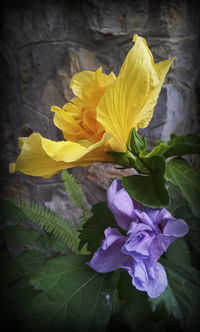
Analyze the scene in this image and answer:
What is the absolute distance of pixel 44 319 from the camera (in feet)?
1.29

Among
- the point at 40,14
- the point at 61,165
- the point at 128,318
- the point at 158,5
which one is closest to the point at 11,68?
the point at 40,14

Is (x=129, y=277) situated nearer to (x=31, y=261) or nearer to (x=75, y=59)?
(x=31, y=261)

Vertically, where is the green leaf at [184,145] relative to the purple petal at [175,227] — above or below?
above

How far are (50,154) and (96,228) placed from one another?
0.18 metres

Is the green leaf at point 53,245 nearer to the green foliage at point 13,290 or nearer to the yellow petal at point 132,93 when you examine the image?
the green foliage at point 13,290

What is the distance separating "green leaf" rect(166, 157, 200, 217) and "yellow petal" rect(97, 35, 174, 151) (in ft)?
0.26

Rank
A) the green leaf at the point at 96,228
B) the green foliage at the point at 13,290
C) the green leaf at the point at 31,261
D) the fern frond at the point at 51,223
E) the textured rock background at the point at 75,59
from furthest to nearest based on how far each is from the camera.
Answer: the fern frond at the point at 51,223, the textured rock background at the point at 75,59, the green leaf at the point at 31,261, the green foliage at the point at 13,290, the green leaf at the point at 96,228

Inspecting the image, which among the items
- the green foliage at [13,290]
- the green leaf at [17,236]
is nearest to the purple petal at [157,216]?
the green foliage at [13,290]

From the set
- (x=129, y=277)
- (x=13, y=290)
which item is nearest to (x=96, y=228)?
(x=129, y=277)

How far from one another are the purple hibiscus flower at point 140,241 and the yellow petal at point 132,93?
0.27 feet

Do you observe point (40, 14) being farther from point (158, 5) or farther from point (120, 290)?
point (120, 290)

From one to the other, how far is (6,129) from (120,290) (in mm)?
1195

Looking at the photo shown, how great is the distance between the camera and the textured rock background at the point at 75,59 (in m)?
0.92

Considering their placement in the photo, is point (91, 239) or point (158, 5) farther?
point (158, 5)
